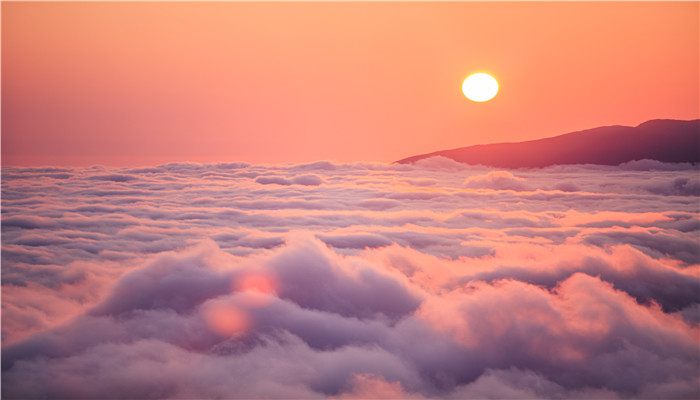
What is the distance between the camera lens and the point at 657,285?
11.3 m

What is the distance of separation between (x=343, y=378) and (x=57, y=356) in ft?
15.5

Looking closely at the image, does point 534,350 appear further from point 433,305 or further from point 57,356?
point 57,356

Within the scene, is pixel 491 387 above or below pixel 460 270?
below

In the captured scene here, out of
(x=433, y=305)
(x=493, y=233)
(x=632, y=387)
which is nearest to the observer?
(x=632, y=387)

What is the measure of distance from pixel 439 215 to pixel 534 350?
17.7 meters

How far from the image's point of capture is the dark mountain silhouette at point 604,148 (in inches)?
2399

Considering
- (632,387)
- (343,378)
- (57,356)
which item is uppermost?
(57,356)

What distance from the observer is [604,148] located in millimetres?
65000

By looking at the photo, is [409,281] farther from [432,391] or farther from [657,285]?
[657,285]

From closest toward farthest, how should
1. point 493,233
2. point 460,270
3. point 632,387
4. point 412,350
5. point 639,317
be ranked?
point 632,387, point 412,350, point 639,317, point 460,270, point 493,233

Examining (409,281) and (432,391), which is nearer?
(432,391)

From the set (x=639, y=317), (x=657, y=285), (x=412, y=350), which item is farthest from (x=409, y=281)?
(x=657, y=285)

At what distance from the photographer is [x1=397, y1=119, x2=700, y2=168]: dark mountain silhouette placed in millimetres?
60938

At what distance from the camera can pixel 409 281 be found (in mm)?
11109
